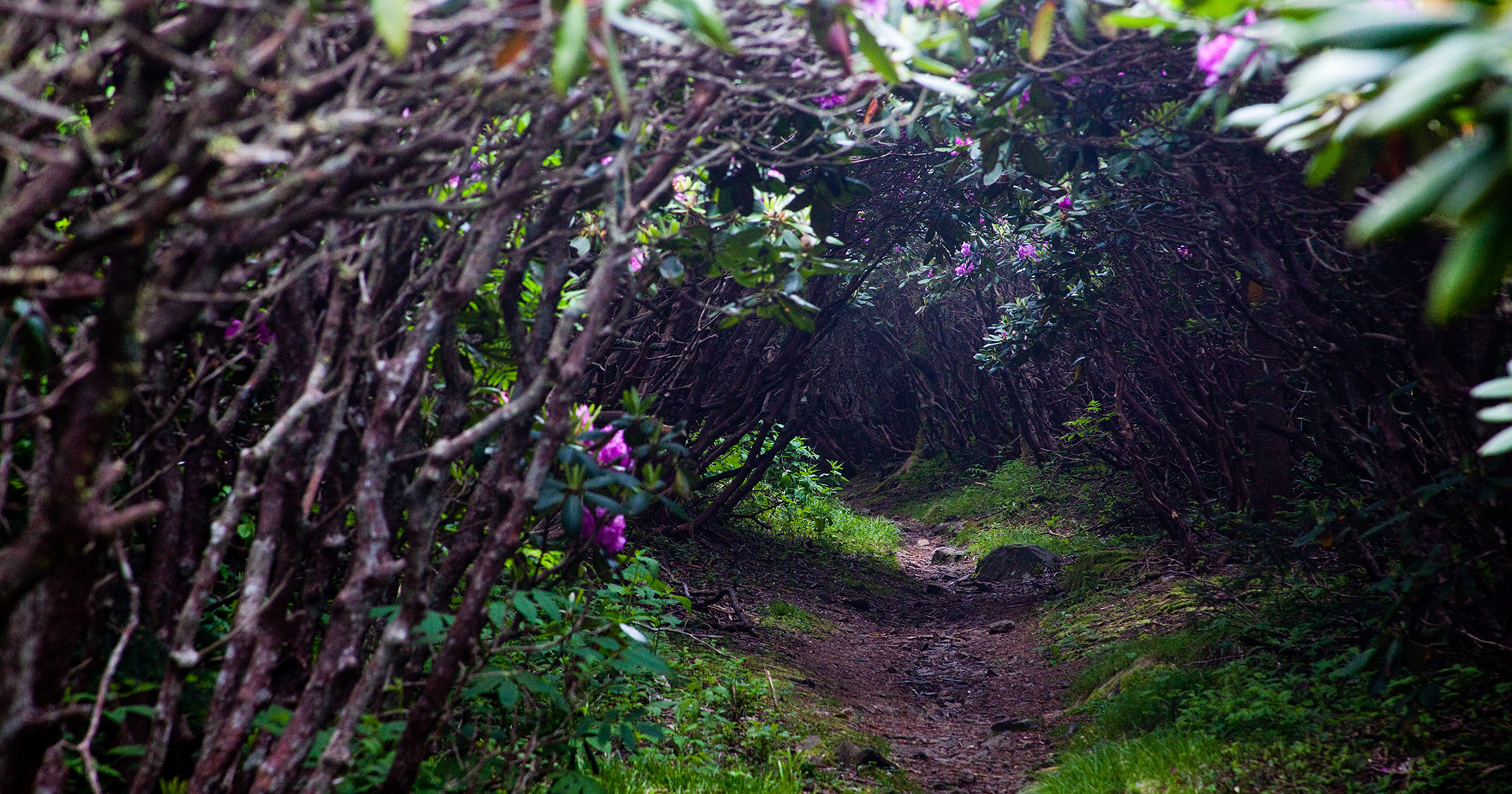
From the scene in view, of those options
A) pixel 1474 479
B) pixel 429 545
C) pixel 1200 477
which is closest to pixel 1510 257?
pixel 429 545

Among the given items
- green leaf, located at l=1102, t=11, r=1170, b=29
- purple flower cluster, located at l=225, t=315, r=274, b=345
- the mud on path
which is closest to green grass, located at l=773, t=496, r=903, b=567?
the mud on path

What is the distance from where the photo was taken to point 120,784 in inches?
65.6

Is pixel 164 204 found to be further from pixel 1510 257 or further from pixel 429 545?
pixel 1510 257

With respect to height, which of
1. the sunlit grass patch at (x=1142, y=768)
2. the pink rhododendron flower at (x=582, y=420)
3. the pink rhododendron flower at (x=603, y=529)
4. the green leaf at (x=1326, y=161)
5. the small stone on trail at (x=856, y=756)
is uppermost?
the green leaf at (x=1326, y=161)

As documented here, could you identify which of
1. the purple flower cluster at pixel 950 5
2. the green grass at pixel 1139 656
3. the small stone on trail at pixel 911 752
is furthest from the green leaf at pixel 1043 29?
the green grass at pixel 1139 656

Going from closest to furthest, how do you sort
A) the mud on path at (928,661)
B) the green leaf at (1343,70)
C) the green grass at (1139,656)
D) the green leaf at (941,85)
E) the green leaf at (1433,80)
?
the green leaf at (1433,80) → the green leaf at (1343,70) → the green leaf at (941,85) → the mud on path at (928,661) → the green grass at (1139,656)

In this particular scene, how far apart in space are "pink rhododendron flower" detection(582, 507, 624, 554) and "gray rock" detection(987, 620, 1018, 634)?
4.07 m

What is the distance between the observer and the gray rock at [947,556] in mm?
8172

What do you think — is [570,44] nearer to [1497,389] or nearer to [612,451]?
[1497,389]

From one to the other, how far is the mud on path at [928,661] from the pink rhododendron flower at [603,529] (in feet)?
4.70

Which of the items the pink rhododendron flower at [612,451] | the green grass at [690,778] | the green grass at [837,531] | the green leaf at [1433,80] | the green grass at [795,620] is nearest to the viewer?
the green leaf at [1433,80]

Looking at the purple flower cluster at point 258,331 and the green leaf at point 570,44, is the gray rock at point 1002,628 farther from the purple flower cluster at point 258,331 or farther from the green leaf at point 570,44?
the green leaf at point 570,44

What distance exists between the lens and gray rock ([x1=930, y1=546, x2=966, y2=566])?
8.17 metres

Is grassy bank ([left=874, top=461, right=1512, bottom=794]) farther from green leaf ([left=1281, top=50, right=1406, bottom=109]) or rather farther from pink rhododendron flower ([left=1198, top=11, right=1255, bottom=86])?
green leaf ([left=1281, top=50, right=1406, bottom=109])
